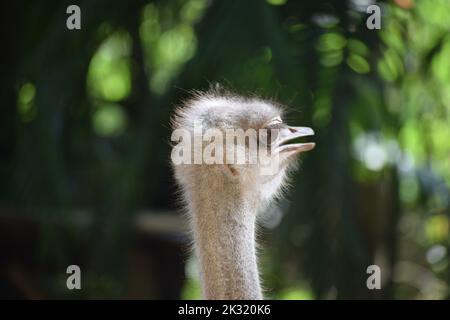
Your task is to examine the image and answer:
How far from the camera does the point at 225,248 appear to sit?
2.74 metres

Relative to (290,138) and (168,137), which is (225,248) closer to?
(290,138)

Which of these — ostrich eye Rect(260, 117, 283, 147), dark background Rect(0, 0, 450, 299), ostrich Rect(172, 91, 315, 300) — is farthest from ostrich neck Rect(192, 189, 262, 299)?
dark background Rect(0, 0, 450, 299)

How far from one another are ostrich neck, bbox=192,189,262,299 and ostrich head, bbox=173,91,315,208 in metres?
0.04

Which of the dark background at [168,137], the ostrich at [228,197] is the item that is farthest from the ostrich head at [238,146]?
the dark background at [168,137]

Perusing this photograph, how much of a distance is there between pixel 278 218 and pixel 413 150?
148cm

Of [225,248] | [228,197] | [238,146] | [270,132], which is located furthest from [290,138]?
[225,248]

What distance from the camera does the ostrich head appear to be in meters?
2.80

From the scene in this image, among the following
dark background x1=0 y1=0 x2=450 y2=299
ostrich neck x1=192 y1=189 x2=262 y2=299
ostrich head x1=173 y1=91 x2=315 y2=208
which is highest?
dark background x1=0 y1=0 x2=450 y2=299

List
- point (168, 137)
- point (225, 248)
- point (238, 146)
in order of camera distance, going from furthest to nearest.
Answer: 1. point (168, 137)
2. point (238, 146)
3. point (225, 248)

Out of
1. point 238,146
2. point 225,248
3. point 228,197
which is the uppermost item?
point 238,146

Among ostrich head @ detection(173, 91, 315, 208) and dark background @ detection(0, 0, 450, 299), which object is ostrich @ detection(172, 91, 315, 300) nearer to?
ostrich head @ detection(173, 91, 315, 208)

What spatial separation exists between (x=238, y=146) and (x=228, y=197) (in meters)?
0.16
